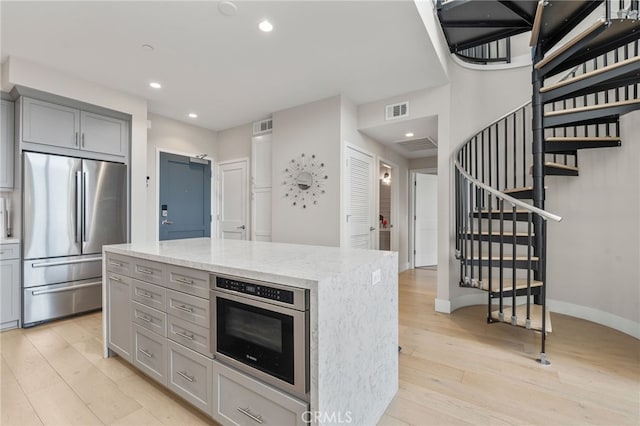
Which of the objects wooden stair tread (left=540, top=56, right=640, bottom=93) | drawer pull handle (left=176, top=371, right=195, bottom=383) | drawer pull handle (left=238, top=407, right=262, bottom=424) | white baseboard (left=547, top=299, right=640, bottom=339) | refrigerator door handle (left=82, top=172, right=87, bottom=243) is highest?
wooden stair tread (left=540, top=56, right=640, bottom=93)

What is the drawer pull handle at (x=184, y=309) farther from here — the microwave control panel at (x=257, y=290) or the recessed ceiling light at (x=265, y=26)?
the recessed ceiling light at (x=265, y=26)

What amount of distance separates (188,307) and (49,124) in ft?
9.88

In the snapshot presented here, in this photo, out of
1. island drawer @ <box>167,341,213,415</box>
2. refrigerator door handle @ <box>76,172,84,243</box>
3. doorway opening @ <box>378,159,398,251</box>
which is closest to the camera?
island drawer @ <box>167,341,213,415</box>

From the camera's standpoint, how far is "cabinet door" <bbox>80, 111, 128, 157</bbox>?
11.2 ft

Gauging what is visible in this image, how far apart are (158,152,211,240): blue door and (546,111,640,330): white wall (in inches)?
203

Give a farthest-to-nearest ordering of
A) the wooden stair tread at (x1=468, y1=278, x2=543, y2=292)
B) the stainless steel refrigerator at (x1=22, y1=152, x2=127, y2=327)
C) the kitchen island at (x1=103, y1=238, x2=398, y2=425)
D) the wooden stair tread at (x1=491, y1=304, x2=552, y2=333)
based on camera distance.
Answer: the stainless steel refrigerator at (x1=22, y1=152, x2=127, y2=327)
the wooden stair tread at (x1=468, y1=278, x2=543, y2=292)
the wooden stair tread at (x1=491, y1=304, x2=552, y2=333)
the kitchen island at (x1=103, y1=238, x2=398, y2=425)

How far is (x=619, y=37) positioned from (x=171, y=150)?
5.34 metres

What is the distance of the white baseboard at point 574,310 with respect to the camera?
2867 mm

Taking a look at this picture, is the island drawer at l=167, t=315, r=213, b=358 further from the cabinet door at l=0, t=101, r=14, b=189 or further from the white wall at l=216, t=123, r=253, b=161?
the white wall at l=216, t=123, r=253, b=161

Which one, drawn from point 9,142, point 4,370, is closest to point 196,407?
point 4,370

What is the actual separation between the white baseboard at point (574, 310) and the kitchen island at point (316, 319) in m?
1.90

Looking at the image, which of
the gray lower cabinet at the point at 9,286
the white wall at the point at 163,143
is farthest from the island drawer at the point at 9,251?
the white wall at the point at 163,143

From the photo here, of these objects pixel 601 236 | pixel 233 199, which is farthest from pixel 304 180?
pixel 601 236

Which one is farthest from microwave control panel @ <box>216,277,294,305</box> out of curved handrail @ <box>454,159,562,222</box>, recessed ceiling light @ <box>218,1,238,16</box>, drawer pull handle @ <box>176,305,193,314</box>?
curved handrail @ <box>454,159,562,222</box>
